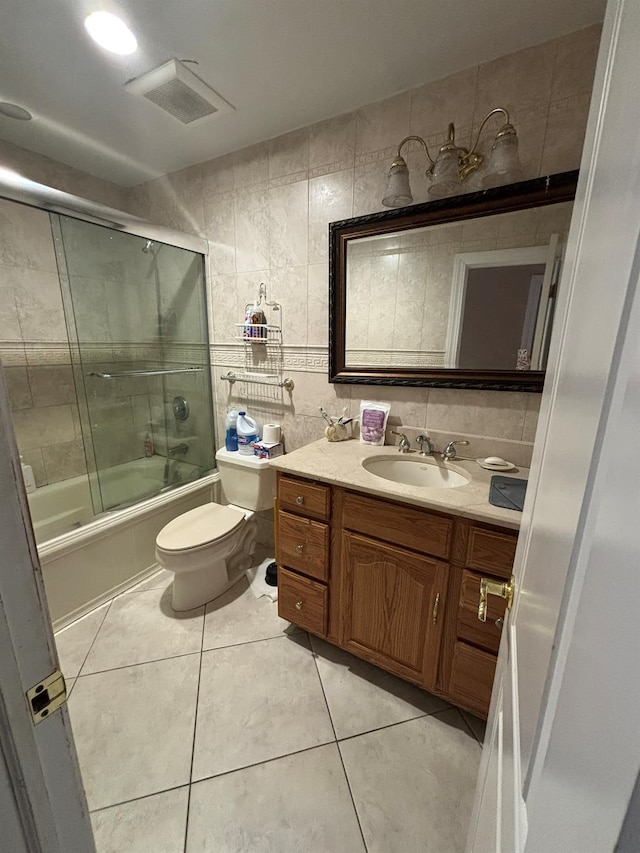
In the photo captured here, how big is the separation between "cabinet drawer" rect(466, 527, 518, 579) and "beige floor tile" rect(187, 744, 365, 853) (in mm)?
831

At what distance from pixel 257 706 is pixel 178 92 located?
252cm

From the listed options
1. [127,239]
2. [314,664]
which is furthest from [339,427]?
[127,239]

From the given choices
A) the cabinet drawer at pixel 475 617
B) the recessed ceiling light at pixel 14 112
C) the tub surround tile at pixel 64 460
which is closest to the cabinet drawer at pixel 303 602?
the cabinet drawer at pixel 475 617

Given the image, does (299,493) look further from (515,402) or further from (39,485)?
(39,485)

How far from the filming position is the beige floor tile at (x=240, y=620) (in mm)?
1605

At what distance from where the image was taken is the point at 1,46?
1248 millimetres

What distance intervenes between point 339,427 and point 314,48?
1.47m

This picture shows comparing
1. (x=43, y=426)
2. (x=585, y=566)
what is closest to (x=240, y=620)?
(x=43, y=426)

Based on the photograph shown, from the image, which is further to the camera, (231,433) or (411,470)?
(231,433)

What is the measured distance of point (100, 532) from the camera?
175cm

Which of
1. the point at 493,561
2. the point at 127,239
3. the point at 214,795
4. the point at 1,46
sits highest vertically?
the point at 1,46

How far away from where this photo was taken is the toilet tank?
1904 millimetres

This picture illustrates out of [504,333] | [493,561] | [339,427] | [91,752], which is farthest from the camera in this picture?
[339,427]

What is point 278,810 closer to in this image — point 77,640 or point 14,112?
point 77,640
